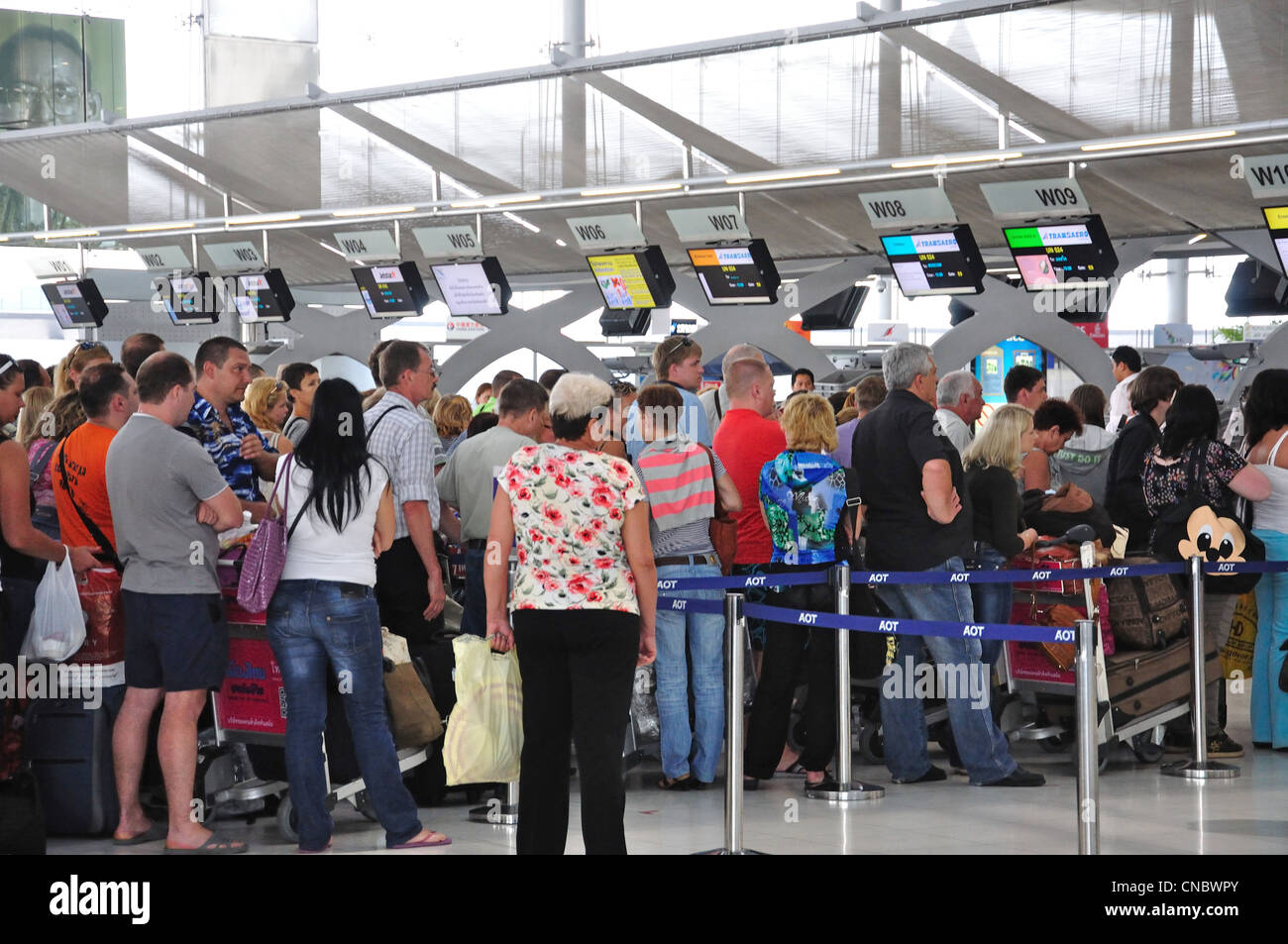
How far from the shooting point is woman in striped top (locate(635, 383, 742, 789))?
6.45 meters

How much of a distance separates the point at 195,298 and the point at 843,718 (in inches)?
502

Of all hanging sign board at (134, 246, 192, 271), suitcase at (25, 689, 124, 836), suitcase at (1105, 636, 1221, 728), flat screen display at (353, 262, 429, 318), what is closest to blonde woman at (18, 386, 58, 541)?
suitcase at (25, 689, 124, 836)

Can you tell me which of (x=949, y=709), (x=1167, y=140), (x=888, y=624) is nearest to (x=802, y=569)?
(x=888, y=624)

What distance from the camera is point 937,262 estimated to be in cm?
1245

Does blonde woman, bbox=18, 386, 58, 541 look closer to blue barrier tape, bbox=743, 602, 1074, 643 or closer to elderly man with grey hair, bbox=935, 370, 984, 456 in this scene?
blue barrier tape, bbox=743, 602, 1074, 643

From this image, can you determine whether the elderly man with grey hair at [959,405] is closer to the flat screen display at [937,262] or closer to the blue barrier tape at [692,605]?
the blue barrier tape at [692,605]

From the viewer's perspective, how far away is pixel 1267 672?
7750mm

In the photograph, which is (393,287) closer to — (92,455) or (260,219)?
(260,219)

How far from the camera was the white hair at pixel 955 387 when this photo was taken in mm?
7840

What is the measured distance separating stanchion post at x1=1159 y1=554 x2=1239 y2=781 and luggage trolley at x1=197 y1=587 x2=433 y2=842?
3629mm

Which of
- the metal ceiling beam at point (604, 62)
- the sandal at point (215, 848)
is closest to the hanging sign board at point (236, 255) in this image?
the metal ceiling beam at point (604, 62)

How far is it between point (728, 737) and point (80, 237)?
44.4ft

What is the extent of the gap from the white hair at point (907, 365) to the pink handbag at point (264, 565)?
2.69 meters
